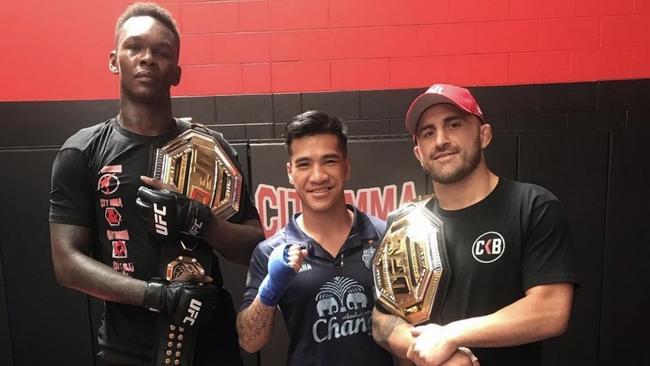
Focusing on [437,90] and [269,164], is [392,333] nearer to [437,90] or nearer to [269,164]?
[437,90]

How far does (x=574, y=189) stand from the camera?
8.70 feet

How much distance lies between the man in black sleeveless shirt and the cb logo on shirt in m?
0.72

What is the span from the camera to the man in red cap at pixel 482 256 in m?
1.16

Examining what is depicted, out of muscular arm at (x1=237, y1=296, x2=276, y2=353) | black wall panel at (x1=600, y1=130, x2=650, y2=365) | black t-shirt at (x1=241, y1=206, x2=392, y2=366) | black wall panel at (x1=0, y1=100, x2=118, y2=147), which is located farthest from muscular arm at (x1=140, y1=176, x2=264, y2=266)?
black wall panel at (x1=600, y1=130, x2=650, y2=365)

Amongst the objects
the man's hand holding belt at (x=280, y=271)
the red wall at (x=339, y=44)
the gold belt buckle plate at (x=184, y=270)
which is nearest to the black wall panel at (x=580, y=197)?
the red wall at (x=339, y=44)

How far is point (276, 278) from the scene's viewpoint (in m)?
1.26

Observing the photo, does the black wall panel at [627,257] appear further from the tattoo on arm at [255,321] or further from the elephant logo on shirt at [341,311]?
the tattoo on arm at [255,321]

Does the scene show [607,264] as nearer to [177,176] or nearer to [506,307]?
[506,307]

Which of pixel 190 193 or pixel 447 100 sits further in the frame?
pixel 190 193

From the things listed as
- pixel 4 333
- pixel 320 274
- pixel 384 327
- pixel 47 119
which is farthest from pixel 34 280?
pixel 384 327

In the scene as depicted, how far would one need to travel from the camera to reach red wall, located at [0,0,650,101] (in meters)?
2.65

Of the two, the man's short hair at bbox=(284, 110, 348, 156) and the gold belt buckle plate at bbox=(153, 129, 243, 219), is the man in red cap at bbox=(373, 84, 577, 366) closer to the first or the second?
the man's short hair at bbox=(284, 110, 348, 156)

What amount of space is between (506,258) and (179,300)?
0.94 m

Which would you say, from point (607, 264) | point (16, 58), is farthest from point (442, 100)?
point (16, 58)
